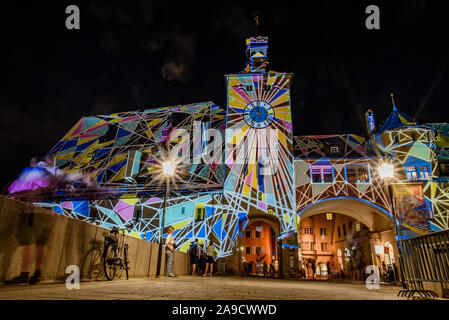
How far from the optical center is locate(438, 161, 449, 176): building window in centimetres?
2728

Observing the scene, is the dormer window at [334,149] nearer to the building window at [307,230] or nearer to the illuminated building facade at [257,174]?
the illuminated building facade at [257,174]

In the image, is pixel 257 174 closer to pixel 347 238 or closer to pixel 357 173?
pixel 357 173

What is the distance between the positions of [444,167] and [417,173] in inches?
189

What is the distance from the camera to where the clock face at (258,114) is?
2608 cm

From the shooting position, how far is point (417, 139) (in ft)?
87.3

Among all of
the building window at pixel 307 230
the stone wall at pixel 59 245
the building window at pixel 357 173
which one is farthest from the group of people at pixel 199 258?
the building window at pixel 307 230

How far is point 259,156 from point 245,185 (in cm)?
298

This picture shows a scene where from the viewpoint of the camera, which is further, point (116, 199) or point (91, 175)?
point (91, 175)

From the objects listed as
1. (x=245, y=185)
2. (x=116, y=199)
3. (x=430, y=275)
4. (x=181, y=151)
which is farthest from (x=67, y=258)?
(x=181, y=151)

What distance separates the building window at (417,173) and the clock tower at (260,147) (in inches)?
430

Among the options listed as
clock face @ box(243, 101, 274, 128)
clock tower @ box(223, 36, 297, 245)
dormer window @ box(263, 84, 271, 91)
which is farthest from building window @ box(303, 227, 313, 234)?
dormer window @ box(263, 84, 271, 91)

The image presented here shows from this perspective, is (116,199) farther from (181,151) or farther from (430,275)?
(430,275)

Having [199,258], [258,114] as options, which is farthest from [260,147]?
[199,258]

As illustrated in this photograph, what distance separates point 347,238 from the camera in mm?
36781
